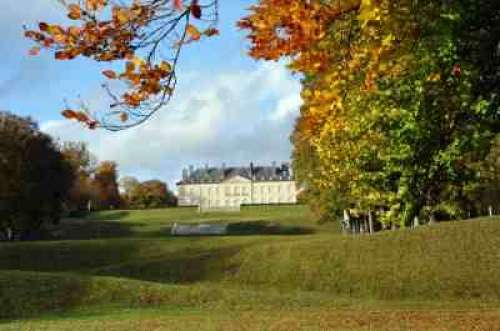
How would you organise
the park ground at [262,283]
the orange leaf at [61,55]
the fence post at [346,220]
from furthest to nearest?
1. the fence post at [346,220]
2. the park ground at [262,283]
3. the orange leaf at [61,55]

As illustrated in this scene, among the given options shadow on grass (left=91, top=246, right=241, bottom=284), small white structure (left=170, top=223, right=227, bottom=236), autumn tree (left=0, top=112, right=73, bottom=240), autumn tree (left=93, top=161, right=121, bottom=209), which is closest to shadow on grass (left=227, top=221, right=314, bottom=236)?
small white structure (left=170, top=223, right=227, bottom=236)

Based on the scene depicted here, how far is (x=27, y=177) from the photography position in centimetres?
5700

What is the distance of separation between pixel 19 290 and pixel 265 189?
526 feet

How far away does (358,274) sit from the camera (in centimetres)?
2997

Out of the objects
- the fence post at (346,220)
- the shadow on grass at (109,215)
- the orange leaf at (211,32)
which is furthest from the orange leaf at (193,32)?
the shadow on grass at (109,215)

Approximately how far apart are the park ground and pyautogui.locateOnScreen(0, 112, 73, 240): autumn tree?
46.6 feet

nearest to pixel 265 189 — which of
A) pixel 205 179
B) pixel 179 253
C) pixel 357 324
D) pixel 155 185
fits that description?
pixel 205 179

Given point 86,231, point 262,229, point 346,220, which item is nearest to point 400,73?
point 346,220

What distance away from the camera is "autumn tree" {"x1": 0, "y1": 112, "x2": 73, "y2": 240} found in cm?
5603

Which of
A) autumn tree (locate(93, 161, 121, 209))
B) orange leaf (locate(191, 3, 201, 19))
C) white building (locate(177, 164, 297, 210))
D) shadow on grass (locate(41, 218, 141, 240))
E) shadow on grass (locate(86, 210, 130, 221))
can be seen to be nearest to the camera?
orange leaf (locate(191, 3, 201, 19))

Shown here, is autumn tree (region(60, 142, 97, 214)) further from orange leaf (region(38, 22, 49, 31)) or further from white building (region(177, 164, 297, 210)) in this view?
orange leaf (region(38, 22, 49, 31))

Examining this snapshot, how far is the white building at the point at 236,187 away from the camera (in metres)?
183

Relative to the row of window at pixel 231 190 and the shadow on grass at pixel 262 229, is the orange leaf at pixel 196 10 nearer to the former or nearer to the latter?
the shadow on grass at pixel 262 229

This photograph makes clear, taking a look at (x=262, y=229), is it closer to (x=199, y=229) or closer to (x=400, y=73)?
(x=199, y=229)
